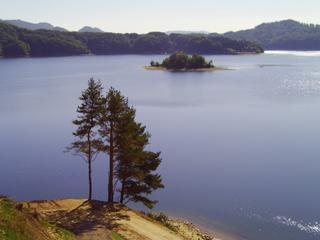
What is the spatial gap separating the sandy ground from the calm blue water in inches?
345

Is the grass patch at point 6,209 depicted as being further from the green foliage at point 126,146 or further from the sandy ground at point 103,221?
the green foliage at point 126,146

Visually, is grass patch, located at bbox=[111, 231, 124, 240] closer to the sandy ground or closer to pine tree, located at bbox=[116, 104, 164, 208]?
the sandy ground

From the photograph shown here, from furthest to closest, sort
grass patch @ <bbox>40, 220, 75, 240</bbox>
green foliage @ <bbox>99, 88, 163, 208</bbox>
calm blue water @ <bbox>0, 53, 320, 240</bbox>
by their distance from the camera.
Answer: calm blue water @ <bbox>0, 53, 320, 240</bbox>, green foliage @ <bbox>99, 88, 163, 208</bbox>, grass patch @ <bbox>40, 220, 75, 240</bbox>

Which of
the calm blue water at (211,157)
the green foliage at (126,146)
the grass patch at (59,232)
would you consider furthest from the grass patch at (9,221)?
the calm blue water at (211,157)

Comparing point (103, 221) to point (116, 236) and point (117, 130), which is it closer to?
point (116, 236)

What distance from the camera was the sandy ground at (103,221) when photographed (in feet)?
110

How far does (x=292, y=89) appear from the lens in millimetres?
154250

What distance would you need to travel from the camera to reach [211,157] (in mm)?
68000

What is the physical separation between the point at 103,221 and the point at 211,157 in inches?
1341

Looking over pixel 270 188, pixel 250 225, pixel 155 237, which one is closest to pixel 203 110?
pixel 270 188

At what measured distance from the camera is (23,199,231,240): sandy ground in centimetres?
3362

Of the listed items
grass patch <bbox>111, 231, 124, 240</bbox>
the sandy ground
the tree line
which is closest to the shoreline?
the sandy ground

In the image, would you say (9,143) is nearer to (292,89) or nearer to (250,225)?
(250,225)

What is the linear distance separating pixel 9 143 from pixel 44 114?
28.3 metres
